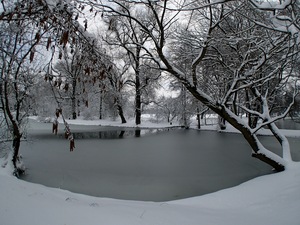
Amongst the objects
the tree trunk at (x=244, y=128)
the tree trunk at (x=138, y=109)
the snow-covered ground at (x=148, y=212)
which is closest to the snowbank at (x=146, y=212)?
the snow-covered ground at (x=148, y=212)

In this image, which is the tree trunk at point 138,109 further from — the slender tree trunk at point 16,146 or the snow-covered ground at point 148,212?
the snow-covered ground at point 148,212

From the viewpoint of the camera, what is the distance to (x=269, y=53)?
6152 mm

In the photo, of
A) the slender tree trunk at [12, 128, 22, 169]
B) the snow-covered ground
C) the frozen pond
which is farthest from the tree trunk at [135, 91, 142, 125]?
the snow-covered ground

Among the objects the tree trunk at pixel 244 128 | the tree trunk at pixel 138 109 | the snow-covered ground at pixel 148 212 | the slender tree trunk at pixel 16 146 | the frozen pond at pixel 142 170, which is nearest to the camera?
the snow-covered ground at pixel 148 212

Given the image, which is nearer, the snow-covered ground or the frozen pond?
the snow-covered ground

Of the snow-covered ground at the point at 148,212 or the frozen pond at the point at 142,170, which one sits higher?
the snow-covered ground at the point at 148,212

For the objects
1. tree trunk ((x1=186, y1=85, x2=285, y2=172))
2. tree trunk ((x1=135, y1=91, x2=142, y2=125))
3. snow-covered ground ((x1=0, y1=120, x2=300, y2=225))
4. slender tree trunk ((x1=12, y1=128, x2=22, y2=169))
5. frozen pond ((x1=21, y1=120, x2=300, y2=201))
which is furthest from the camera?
tree trunk ((x1=135, y1=91, x2=142, y2=125))

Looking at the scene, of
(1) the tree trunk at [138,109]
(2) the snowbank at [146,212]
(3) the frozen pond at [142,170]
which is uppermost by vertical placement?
(1) the tree trunk at [138,109]

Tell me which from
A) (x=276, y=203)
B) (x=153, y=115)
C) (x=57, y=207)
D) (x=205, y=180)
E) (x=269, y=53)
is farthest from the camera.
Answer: (x=153, y=115)

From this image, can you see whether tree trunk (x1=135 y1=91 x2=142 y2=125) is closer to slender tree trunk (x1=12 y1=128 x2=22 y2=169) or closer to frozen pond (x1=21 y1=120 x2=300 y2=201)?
frozen pond (x1=21 y1=120 x2=300 y2=201)

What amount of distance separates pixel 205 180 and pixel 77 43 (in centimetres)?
562

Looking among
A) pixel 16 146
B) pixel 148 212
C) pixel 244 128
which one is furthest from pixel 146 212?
pixel 16 146

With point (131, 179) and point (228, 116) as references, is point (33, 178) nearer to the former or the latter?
point (131, 179)

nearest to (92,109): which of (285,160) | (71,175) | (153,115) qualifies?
(153,115)
